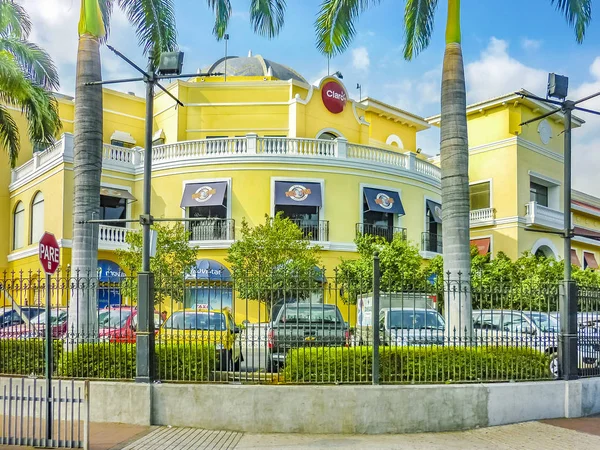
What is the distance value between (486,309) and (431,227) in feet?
67.2

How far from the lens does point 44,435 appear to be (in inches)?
353

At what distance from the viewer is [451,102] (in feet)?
41.7

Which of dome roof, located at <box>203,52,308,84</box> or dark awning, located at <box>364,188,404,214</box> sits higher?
dome roof, located at <box>203,52,308,84</box>

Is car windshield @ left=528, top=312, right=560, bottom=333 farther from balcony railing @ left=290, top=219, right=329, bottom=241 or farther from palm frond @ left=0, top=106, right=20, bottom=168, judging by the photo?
balcony railing @ left=290, top=219, right=329, bottom=241

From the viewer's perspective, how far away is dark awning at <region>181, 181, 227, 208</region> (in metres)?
26.9

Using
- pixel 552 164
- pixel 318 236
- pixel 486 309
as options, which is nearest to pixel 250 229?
pixel 318 236

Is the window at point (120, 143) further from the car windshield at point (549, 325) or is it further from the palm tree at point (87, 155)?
the car windshield at point (549, 325)

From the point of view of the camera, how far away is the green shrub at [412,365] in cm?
1021

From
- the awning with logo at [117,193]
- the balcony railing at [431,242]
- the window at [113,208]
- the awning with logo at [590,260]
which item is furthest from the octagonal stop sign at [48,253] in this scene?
the awning with logo at [590,260]

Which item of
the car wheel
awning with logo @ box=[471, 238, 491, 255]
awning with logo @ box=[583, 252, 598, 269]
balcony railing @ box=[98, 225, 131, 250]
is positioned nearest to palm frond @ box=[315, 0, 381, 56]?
the car wheel

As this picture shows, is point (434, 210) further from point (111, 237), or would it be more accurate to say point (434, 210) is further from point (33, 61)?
point (33, 61)

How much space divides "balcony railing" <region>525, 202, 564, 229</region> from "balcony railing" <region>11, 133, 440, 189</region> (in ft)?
32.1

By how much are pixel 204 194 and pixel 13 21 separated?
11.6 m

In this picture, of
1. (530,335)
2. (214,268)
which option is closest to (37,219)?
(214,268)
